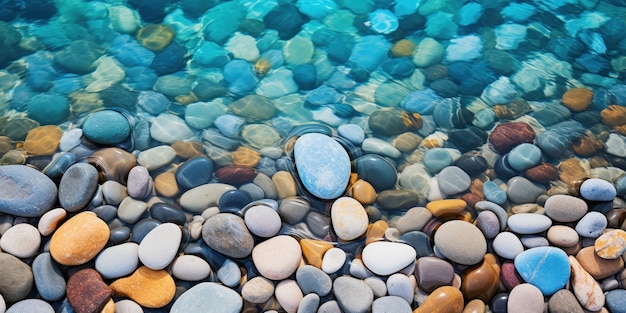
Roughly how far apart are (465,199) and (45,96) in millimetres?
2496

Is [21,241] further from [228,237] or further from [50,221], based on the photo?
[228,237]

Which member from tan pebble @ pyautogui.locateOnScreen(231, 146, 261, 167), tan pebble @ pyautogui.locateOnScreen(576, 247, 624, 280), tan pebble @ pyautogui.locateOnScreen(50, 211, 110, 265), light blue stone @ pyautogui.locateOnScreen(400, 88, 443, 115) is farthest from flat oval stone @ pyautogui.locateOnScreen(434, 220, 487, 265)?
tan pebble @ pyautogui.locateOnScreen(50, 211, 110, 265)

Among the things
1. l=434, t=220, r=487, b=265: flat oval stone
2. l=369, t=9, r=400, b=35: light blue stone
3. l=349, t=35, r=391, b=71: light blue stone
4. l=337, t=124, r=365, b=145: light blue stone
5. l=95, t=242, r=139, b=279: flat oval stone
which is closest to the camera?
l=95, t=242, r=139, b=279: flat oval stone

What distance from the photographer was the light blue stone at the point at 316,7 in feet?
11.5

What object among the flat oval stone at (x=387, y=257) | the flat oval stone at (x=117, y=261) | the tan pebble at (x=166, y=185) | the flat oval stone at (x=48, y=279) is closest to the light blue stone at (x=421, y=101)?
the flat oval stone at (x=387, y=257)

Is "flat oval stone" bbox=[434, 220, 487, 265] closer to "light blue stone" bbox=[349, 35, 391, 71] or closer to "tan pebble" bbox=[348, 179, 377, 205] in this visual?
"tan pebble" bbox=[348, 179, 377, 205]

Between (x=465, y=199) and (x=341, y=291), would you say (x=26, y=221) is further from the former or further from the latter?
(x=465, y=199)

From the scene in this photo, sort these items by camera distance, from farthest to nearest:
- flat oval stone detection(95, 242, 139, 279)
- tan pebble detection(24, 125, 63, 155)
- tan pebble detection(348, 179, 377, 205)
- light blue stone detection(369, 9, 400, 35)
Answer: light blue stone detection(369, 9, 400, 35) < tan pebble detection(24, 125, 63, 155) < tan pebble detection(348, 179, 377, 205) < flat oval stone detection(95, 242, 139, 279)

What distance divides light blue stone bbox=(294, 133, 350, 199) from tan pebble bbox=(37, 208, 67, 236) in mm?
1199

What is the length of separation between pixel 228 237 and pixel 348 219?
1.97ft

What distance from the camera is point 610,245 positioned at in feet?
8.30

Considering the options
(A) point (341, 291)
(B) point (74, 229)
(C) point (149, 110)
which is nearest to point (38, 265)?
(B) point (74, 229)

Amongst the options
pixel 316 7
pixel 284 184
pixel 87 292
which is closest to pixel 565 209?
pixel 284 184

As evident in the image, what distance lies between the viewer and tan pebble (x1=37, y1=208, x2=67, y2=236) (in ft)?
7.99
